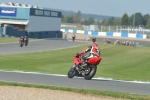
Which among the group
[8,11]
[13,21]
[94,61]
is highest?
[8,11]

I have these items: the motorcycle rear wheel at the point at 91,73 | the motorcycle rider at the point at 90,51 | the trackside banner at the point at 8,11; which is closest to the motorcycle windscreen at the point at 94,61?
the motorcycle rider at the point at 90,51

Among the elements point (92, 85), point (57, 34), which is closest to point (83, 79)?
point (92, 85)

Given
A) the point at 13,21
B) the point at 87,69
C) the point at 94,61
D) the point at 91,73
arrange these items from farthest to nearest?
the point at 13,21 < the point at 87,69 < the point at 91,73 < the point at 94,61

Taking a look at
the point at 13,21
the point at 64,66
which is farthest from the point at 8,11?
the point at 64,66

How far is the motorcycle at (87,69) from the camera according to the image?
56.8 ft

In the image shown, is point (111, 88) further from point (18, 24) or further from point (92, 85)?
point (18, 24)

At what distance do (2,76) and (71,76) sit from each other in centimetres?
280

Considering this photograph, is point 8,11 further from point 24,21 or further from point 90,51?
point 90,51

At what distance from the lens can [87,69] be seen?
17.8 metres

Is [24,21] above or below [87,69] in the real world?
above

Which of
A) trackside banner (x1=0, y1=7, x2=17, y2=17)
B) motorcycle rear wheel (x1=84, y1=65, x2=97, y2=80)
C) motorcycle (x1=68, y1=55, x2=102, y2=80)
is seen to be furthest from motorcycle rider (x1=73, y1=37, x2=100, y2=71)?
trackside banner (x1=0, y1=7, x2=17, y2=17)

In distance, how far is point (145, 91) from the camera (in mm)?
15203

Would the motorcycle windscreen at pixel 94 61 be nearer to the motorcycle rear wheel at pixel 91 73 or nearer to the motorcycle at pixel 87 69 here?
the motorcycle at pixel 87 69

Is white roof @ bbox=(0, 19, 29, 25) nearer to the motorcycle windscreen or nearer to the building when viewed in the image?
the building
